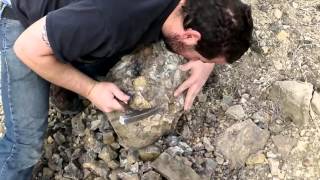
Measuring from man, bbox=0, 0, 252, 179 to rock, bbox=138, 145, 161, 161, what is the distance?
0.95 feet

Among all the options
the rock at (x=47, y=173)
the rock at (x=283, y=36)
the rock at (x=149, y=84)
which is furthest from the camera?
the rock at (x=283, y=36)

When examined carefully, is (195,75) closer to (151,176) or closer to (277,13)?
(151,176)

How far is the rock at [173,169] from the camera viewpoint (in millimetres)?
2248

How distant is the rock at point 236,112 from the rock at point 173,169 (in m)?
0.30

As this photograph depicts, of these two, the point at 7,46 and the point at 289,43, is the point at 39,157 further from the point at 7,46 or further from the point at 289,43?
the point at 289,43

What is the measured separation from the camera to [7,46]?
207cm

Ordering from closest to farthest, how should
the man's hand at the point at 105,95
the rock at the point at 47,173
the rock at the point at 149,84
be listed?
the man's hand at the point at 105,95 < the rock at the point at 149,84 < the rock at the point at 47,173

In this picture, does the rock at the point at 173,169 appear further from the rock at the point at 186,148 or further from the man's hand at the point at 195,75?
the man's hand at the point at 195,75

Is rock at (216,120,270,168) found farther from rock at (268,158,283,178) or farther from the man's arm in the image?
the man's arm

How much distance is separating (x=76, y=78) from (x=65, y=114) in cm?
56

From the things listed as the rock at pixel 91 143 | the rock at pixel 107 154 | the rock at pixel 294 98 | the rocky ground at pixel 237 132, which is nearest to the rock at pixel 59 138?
the rocky ground at pixel 237 132

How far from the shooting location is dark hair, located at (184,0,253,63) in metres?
1.86

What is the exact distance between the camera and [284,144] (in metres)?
2.33

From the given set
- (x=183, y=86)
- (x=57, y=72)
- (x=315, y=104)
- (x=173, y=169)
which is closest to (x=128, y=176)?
(x=173, y=169)
